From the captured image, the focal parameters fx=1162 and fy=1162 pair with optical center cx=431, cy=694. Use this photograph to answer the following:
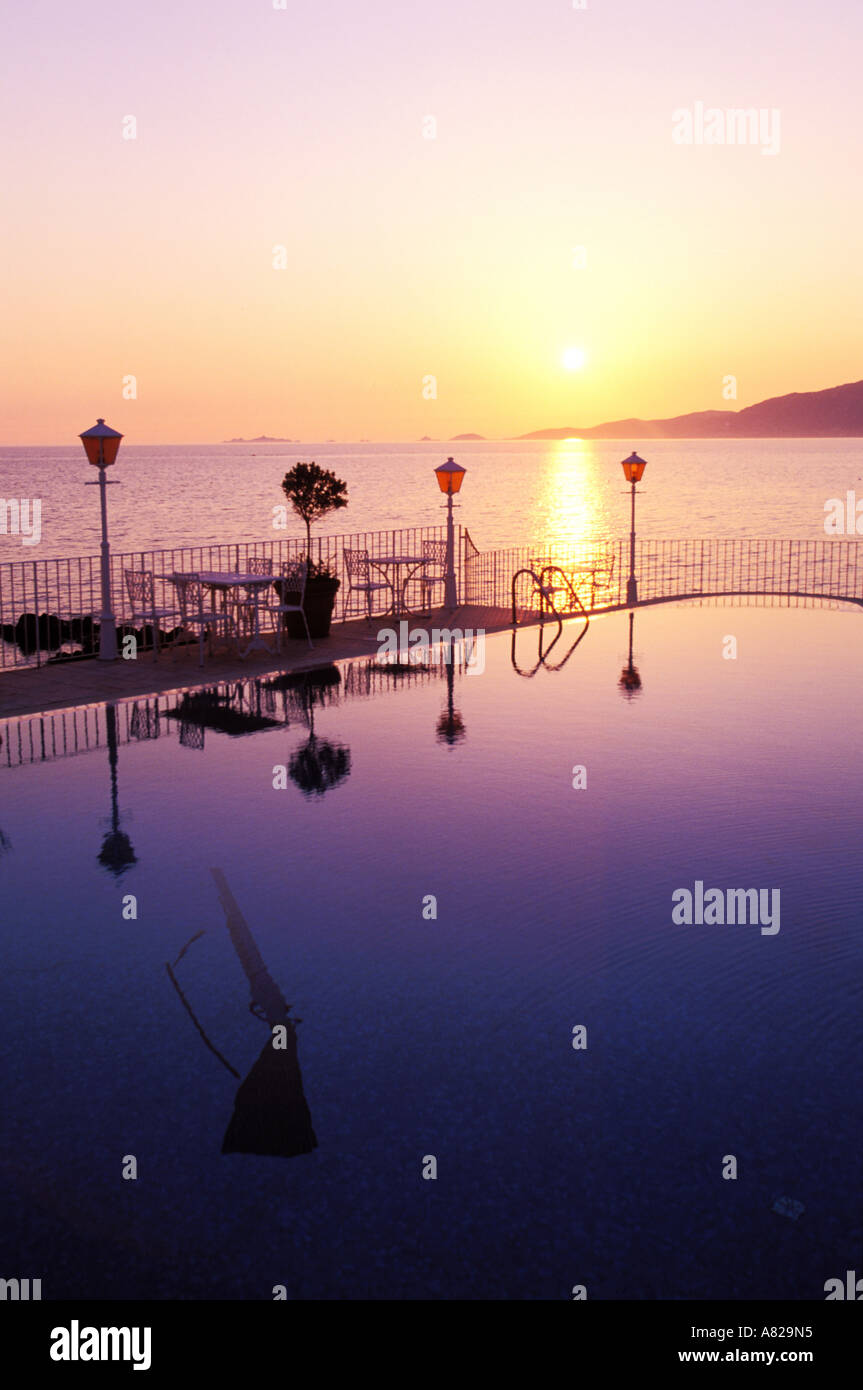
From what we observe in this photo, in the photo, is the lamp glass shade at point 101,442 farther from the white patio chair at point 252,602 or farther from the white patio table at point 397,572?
the white patio table at point 397,572

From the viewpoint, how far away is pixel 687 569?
49.9 meters

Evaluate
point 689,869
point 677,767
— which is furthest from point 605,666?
point 689,869

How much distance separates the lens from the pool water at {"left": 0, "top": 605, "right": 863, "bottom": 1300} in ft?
12.9

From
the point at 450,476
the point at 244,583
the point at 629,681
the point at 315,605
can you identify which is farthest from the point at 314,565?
the point at 629,681

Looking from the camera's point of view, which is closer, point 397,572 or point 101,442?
point 101,442

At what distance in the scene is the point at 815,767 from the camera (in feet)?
33.2

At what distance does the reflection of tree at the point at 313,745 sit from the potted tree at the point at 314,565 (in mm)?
1911

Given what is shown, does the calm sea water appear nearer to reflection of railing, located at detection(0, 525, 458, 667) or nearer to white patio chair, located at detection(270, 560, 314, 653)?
reflection of railing, located at detection(0, 525, 458, 667)

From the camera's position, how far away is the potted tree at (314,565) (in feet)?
55.3

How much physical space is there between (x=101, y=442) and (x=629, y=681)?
23.8 feet

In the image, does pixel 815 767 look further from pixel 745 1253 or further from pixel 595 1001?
pixel 745 1253

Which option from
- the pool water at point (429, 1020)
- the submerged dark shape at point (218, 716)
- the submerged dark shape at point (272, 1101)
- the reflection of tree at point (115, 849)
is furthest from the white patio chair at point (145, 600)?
the submerged dark shape at point (272, 1101)

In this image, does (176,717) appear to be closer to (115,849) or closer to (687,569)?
(115,849)

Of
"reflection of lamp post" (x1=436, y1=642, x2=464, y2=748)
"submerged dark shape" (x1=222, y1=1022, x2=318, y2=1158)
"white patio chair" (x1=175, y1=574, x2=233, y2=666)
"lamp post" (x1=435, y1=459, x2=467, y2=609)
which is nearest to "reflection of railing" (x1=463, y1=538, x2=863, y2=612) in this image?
"lamp post" (x1=435, y1=459, x2=467, y2=609)
